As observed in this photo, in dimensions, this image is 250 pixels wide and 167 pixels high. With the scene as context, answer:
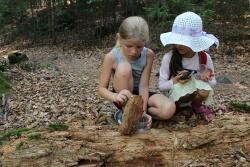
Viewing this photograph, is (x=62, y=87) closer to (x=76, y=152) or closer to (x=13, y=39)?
(x=76, y=152)

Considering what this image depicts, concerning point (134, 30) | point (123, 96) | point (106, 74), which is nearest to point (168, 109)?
point (123, 96)

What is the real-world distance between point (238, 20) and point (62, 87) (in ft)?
21.1

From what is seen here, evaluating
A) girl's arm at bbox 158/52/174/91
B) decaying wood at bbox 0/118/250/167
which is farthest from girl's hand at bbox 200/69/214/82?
decaying wood at bbox 0/118/250/167

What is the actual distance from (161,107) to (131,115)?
403 millimetres

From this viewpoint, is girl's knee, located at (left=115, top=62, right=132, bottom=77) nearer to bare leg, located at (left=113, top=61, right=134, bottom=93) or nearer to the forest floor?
bare leg, located at (left=113, top=61, right=134, bottom=93)

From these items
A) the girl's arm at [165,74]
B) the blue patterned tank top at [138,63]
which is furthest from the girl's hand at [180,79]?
the blue patterned tank top at [138,63]

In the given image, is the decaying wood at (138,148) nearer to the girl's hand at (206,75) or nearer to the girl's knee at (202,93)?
the girl's knee at (202,93)

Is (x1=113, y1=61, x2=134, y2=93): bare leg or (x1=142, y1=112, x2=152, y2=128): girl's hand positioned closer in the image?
(x1=113, y1=61, x2=134, y2=93): bare leg

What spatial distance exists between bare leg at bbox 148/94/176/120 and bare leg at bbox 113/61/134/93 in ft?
0.89

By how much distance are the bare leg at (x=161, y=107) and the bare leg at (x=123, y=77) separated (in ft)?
0.89

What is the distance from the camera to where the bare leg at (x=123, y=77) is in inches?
130

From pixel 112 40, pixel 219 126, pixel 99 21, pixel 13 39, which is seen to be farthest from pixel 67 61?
pixel 219 126

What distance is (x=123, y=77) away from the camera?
3.32 m

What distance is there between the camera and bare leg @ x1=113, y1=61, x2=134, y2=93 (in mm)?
3301
